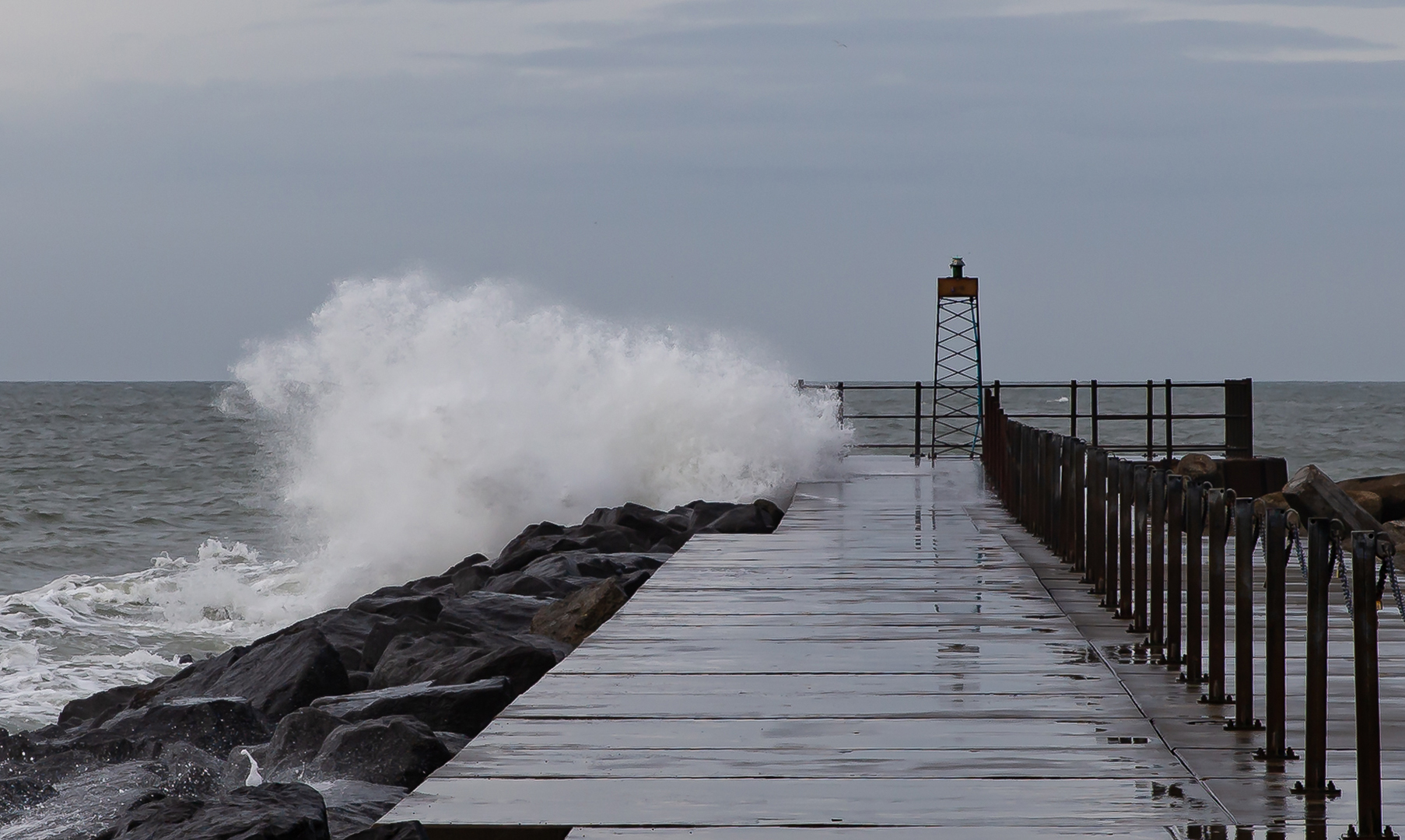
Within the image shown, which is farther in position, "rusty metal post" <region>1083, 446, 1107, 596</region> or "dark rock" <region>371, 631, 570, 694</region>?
"rusty metal post" <region>1083, 446, 1107, 596</region>

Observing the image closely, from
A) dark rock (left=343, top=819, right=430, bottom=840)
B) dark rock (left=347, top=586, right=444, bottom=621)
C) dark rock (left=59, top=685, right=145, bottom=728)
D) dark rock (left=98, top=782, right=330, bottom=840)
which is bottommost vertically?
dark rock (left=59, top=685, right=145, bottom=728)

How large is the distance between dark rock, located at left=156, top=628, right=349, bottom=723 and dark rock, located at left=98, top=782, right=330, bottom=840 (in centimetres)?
327

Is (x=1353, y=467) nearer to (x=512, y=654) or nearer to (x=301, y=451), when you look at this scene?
(x=301, y=451)

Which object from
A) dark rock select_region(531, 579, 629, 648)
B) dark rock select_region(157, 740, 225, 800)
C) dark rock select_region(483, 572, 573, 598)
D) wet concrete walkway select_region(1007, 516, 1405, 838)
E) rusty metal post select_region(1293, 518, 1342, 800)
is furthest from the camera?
dark rock select_region(483, 572, 573, 598)

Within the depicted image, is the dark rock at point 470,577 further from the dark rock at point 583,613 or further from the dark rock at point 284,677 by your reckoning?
the dark rock at point 583,613

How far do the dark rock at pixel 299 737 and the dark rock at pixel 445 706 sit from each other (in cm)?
9

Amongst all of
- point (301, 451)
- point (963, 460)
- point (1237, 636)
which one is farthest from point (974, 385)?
point (1237, 636)

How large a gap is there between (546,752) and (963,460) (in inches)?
642

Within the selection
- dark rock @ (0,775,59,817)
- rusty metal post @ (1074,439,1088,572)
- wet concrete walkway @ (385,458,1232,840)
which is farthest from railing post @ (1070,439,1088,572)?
dark rock @ (0,775,59,817)

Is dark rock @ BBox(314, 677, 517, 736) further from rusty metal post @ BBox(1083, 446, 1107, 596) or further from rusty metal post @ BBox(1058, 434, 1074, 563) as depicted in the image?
rusty metal post @ BBox(1058, 434, 1074, 563)

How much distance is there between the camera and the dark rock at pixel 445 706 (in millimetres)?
6078

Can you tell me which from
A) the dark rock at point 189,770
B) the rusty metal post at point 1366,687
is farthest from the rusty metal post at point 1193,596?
the dark rock at point 189,770

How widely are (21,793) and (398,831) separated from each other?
262 cm

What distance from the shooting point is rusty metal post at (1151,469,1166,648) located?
5.36 metres
